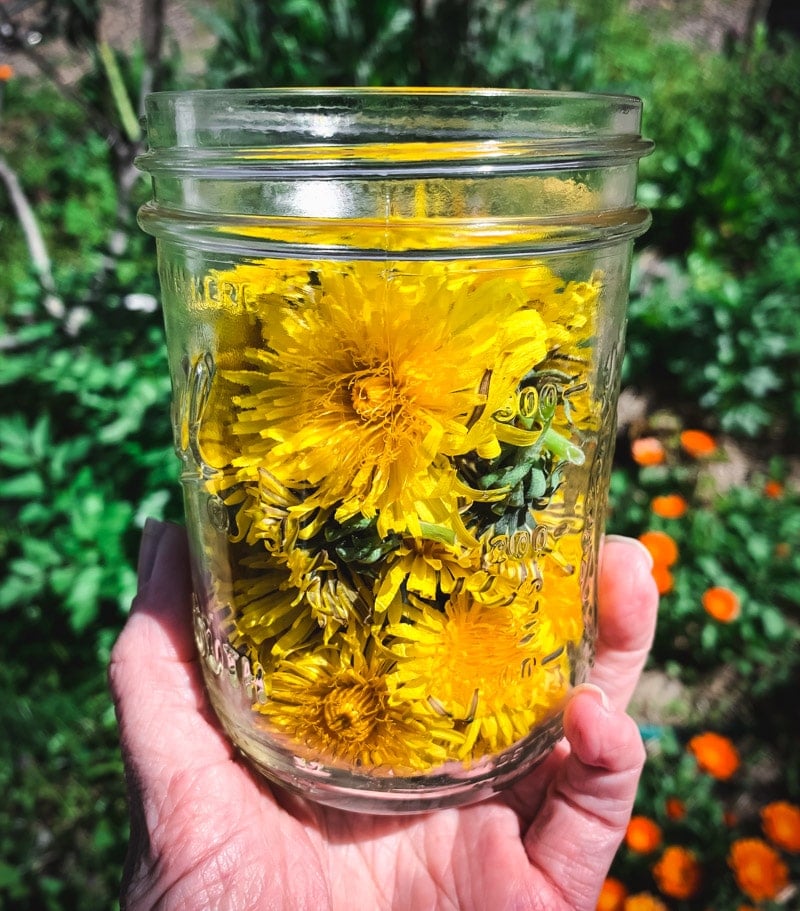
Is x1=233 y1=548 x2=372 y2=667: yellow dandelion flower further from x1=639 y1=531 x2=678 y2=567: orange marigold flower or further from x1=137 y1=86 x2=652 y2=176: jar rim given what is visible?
x1=639 y1=531 x2=678 y2=567: orange marigold flower

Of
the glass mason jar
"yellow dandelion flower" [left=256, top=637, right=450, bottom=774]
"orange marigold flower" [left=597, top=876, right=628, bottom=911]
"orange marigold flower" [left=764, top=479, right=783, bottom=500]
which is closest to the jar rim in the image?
the glass mason jar

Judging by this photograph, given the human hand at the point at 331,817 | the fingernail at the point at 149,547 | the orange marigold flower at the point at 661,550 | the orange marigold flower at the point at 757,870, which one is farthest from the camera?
the orange marigold flower at the point at 661,550

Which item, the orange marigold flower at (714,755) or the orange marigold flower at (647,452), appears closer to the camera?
the orange marigold flower at (714,755)

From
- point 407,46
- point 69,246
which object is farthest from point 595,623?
point 69,246

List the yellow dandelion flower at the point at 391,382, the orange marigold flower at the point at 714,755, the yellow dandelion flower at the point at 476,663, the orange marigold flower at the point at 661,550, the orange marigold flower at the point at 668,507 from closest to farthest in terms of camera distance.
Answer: the yellow dandelion flower at the point at 391,382, the yellow dandelion flower at the point at 476,663, the orange marigold flower at the point at 714,755, the orange marigold flower at the point at 661,550, the orange marigold flower at the point at 668,507

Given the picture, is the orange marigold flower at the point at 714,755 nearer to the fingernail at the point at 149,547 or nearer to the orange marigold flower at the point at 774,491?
the orange marigold flower at the point at 774,491

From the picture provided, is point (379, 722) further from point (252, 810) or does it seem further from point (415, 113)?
point (415, 113)

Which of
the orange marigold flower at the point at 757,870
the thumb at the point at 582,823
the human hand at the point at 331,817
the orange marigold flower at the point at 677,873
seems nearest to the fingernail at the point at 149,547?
the human hand at the point at 331,817
